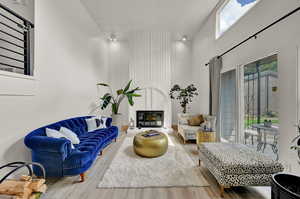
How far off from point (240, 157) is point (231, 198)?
0.53 metres

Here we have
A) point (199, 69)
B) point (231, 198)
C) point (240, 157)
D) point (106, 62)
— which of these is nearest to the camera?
point (231, 198)

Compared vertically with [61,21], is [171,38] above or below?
above

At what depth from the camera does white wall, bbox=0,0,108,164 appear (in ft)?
6.90

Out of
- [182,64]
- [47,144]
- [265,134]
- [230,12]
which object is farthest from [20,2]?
[182,64]

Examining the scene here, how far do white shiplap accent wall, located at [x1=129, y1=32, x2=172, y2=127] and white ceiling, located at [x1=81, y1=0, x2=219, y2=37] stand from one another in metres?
0.37

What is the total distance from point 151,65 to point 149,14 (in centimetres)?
183

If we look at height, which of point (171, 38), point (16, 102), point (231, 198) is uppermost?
point (171, 38)

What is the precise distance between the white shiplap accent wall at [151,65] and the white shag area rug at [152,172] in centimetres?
296

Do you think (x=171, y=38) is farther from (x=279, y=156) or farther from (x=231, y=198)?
(x=231, y=198)

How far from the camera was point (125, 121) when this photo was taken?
21.6ft

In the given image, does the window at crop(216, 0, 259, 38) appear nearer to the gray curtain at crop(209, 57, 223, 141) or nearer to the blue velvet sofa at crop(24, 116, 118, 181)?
the gray curtain at crop(209, 57, 223, 141)

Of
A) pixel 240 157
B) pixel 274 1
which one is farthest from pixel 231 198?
pixel 274 1

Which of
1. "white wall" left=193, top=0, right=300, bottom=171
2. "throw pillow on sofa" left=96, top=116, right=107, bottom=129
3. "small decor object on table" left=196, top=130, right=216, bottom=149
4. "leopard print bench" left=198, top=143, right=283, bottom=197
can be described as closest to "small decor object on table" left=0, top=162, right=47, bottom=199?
"leopard print bench" left=198, top=143, right=283, bottom=197

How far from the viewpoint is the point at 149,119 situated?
607 centimetres
